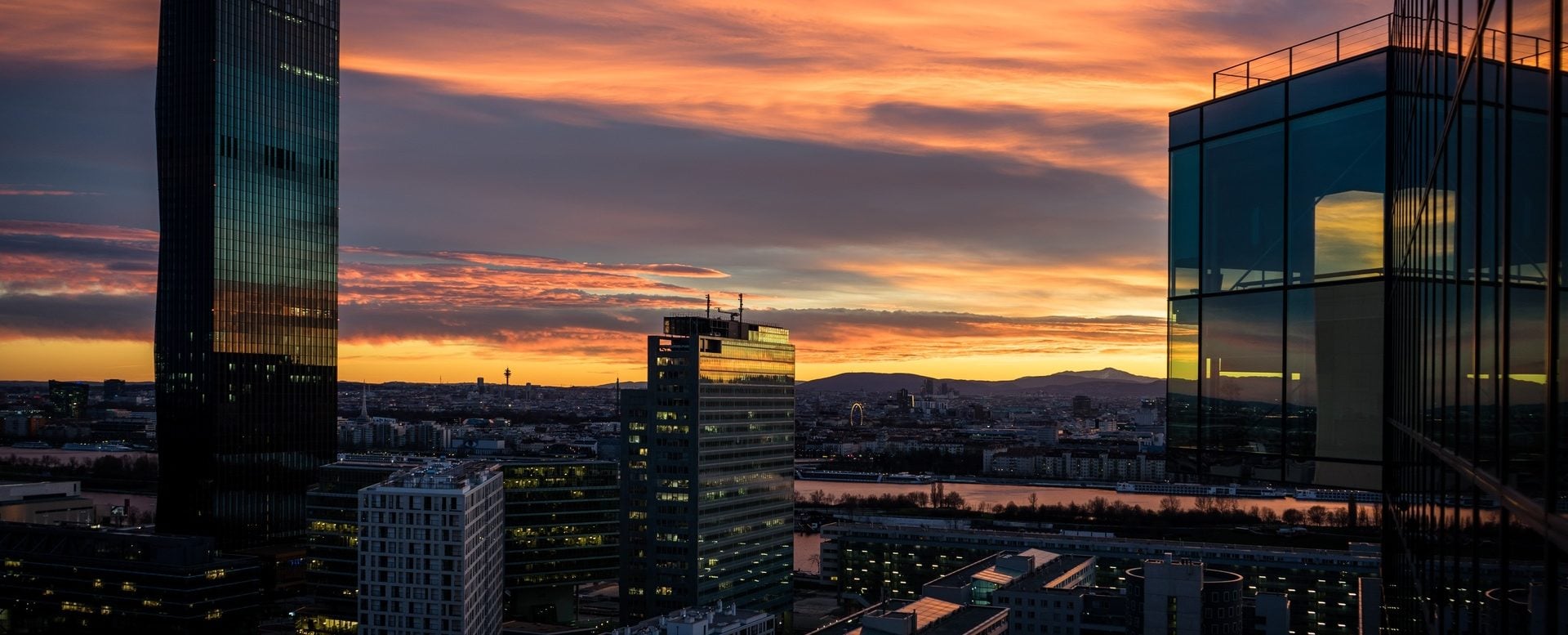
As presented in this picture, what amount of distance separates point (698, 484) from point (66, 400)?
146 meters

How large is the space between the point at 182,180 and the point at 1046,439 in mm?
124008

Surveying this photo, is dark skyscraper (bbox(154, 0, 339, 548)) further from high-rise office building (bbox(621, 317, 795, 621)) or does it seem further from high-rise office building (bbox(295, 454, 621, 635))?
high-rise office building (bbox(621, 317, 795, 621))

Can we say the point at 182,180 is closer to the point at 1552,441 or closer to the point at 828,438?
the point at 1552,441

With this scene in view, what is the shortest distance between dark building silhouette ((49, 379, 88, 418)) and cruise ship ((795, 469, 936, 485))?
98.0 metres

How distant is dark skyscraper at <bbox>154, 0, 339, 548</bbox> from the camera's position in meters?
70.6

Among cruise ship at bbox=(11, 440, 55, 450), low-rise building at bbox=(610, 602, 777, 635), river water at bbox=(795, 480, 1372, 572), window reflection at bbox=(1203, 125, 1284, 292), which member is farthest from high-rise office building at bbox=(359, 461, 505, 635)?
cruise ship at bbox=(11, 440, 55, 450)

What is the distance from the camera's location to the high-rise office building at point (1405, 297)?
263 cm

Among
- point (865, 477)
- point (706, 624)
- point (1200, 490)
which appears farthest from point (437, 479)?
point (865, 477)

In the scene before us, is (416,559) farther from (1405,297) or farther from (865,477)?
(865,477)

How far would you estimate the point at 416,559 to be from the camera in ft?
123

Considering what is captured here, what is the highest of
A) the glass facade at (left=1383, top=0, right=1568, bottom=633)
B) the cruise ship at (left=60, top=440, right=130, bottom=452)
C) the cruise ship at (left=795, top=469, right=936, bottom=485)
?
the glass facade at (left=1383, top=0, right=1568, bottom=633)

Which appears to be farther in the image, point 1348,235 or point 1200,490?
point 1200,490

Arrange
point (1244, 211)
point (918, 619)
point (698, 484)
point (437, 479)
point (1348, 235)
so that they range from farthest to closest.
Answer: point (698, 484) < point (437, 479) < point (918, 619) < point (1244, 211) < point (1348, 235)

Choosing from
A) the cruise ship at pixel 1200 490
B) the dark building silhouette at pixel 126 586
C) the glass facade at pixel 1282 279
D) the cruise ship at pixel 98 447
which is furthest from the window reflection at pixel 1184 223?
the cruise ship at pixel 98 447
